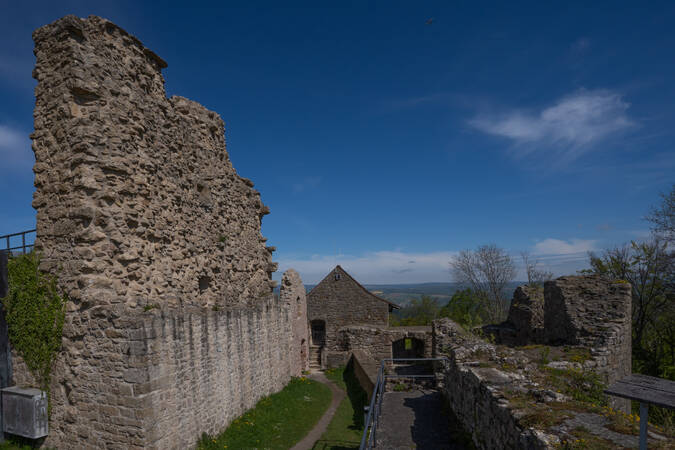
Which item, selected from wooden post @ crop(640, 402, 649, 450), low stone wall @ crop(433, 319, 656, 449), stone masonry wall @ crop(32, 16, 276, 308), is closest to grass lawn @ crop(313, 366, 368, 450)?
low stone wall @ crop(433, 319, 656, 449)

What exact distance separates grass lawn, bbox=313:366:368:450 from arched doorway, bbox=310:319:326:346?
22.3 ft

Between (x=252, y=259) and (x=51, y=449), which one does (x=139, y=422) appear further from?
(x=252, y=259)

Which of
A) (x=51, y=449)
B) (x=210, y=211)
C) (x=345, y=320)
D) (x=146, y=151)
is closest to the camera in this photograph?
(x=51, y=449)

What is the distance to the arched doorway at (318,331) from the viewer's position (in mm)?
25592

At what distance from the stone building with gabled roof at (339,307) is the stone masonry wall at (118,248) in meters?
15.8

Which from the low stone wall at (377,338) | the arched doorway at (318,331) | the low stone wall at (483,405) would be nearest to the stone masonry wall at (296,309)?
the low stone wall at (377,338)

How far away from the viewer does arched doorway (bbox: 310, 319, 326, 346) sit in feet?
84.0

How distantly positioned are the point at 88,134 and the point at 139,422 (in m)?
5.50

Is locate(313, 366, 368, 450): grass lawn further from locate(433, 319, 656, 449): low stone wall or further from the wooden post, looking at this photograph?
the wooden post

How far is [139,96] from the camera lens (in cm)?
825

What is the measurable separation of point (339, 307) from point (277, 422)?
567 inches

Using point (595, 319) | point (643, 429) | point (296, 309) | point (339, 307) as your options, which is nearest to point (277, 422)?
point (296, 309)

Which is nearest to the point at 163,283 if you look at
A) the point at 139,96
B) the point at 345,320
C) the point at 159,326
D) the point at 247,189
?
the point at 159,326

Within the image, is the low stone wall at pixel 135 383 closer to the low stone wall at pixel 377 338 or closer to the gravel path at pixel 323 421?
the gravel path at pixel 323 421
